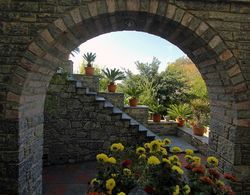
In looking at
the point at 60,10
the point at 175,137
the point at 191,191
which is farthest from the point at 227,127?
the point at 175,137

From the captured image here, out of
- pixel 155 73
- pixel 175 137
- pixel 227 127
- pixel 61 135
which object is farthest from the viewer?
pixel 155 73

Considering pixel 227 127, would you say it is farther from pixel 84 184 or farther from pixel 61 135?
pixel 61 135

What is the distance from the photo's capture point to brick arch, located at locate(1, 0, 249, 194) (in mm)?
3098

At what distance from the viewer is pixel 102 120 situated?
677 centimetres

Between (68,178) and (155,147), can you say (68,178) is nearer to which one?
(68,178)

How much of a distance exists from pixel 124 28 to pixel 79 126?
3.54 meters

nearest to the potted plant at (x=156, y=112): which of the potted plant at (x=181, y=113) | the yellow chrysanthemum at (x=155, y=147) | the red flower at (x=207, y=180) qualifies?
the potted plant at (x=181, y=113)

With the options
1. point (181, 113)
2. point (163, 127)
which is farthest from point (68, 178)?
point (181, 113)

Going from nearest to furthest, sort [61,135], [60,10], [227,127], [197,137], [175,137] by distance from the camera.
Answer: [60,10]
[227,127]
[61,135]
[197,137]
[175,137]

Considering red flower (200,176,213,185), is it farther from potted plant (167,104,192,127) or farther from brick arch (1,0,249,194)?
potted plant (167,104,192,127)

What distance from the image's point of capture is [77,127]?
6609 mm

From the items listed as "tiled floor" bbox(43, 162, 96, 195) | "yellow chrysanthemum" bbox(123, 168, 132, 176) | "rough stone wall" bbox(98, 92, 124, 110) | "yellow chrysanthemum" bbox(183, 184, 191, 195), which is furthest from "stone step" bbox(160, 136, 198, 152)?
"yellow chrysanthemum" bbox(183, 184, 191, 195)

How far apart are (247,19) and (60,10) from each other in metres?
2.50

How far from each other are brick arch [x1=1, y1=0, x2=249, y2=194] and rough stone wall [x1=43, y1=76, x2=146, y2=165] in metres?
2.40
